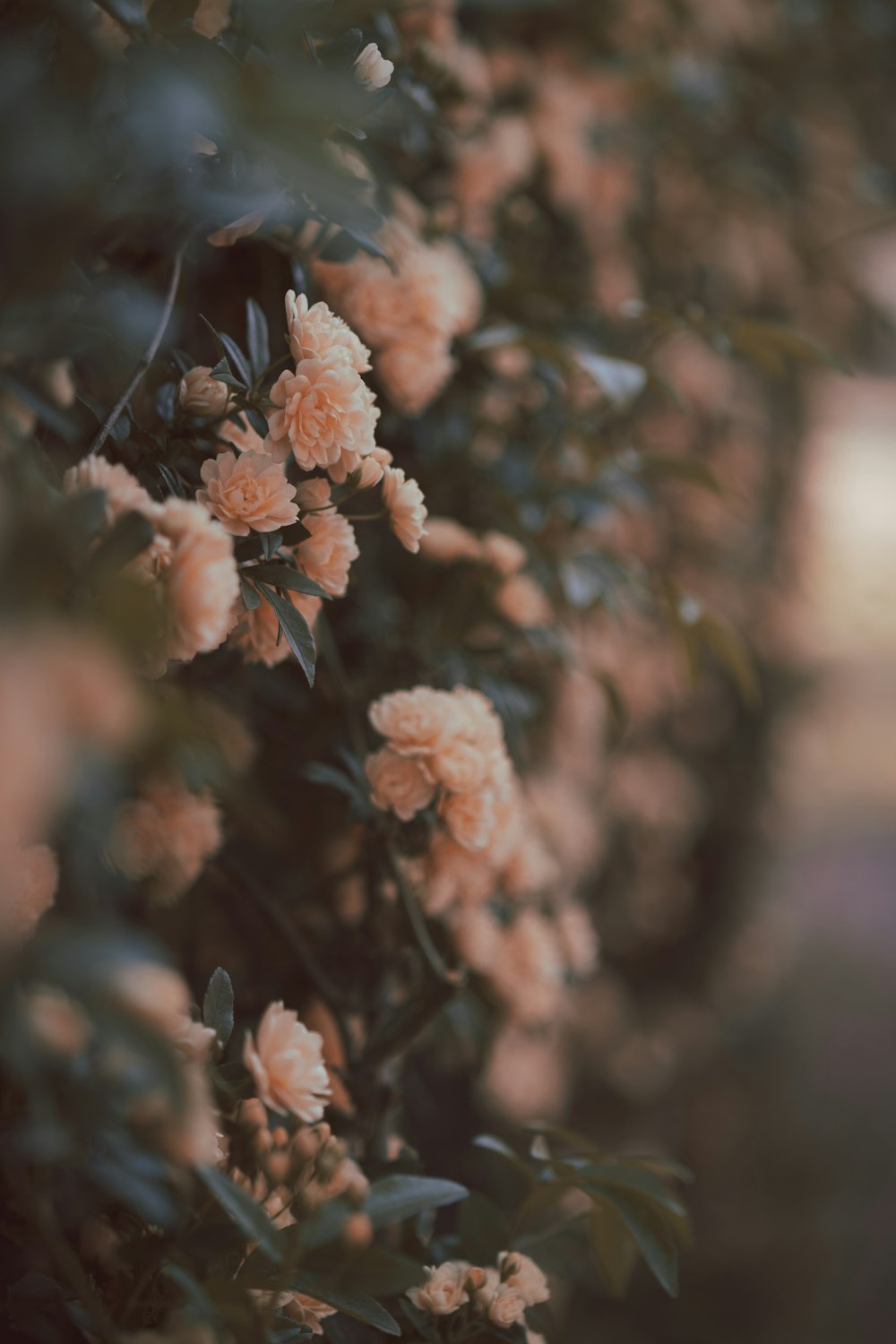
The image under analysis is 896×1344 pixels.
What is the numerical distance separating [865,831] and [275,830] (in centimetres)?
350

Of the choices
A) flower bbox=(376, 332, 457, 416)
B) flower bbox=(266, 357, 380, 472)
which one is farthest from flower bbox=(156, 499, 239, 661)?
flower bbox=(376, 332, 457, 416)

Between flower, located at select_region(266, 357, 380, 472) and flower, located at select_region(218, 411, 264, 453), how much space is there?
16 mm

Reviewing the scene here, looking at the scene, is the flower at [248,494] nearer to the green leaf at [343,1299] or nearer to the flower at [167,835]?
the flower at [167,835]

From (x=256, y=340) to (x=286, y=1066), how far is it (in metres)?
0.41

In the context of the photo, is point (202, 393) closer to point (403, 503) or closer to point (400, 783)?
point (403, 503)

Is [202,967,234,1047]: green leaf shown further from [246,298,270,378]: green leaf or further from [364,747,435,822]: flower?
[246,298,270,378]: green leaf

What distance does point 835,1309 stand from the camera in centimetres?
210

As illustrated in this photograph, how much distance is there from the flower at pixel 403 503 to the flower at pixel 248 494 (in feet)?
0.28

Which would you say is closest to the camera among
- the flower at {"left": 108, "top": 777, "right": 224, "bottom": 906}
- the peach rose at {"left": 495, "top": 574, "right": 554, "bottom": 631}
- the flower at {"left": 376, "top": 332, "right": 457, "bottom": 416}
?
the flower at {"left": 108, "top": 777, "right": 224, "bottom": 906}

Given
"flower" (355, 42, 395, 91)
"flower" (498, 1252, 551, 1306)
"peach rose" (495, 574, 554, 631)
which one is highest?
"flower" (355, 42, 395, 91)

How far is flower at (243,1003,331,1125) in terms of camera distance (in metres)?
0.53

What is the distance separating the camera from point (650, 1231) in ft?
2.06

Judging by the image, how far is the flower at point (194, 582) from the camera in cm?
43

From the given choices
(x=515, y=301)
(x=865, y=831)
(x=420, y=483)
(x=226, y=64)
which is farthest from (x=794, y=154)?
(x=865, y=831)
